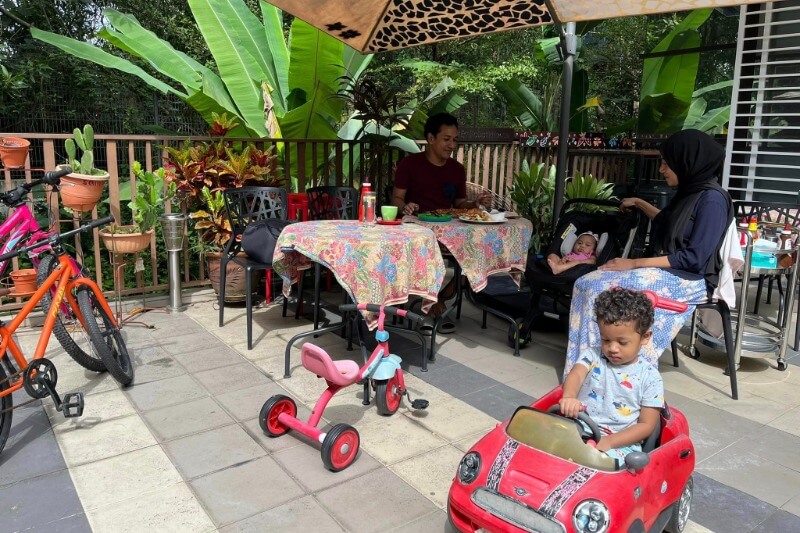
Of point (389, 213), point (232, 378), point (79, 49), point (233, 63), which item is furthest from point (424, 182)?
point (79, 49)

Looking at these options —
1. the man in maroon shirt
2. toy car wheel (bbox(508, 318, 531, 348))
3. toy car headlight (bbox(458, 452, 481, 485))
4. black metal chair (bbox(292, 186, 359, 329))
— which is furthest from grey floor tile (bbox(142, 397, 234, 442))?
the man in maroon shirt

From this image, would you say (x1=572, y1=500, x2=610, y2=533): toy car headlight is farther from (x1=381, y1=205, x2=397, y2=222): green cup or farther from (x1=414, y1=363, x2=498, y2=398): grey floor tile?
(x1=381, y1=205, x2=397, y2=222): green cup

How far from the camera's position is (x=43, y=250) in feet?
10.3

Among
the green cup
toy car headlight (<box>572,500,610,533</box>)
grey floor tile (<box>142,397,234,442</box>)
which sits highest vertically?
the green cup

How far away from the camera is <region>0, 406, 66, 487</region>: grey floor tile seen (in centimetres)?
257

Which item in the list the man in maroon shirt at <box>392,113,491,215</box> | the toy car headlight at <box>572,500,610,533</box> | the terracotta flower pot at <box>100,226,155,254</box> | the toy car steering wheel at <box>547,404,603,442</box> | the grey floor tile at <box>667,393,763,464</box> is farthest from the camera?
the man in maroon shirt at <box>392,113,491,215</box>

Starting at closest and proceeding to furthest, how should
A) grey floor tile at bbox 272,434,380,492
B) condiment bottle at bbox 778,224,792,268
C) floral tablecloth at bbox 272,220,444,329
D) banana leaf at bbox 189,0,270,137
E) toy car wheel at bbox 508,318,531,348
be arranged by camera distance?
grey floor tile at bbox 272,434,380,492 → floral tablecloth at bbox 272,220,444,329 → condiment bottle at bbox 778,224,792,268 → toy car wheel at bbox 508,318,531,348 → banana leaf at bbox 189,0,270,137

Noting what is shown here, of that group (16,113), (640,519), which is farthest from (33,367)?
(16,113)

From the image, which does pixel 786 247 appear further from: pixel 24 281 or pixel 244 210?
pixel 24 281

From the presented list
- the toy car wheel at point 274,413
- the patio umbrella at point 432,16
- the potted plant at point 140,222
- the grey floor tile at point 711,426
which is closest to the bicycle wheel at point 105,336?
the toy car wheel at point 274,413

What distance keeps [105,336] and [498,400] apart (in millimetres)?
2284

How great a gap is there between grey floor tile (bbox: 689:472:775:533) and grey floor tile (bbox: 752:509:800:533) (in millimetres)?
→ 16

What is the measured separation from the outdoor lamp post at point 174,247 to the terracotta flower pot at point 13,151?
43.3 inches

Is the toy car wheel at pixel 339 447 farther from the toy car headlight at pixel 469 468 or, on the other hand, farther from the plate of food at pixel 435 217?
the plate of food at pixel 435 217
